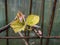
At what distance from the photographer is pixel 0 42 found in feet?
3.92

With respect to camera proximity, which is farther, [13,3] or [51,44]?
[51,44]

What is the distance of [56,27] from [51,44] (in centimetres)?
13

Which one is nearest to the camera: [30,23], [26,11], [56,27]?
[30,23]

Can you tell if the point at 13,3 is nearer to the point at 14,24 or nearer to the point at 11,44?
the point at 11,44

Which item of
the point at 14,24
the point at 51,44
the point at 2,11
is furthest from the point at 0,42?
the point at 14,24

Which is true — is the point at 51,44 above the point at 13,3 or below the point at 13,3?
below

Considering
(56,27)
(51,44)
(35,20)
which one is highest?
(35,20)

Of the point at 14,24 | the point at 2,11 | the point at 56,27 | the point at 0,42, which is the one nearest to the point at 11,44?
the point at 0,42

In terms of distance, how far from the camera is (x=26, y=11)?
1122 millimetres

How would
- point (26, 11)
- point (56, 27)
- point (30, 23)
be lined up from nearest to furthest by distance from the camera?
point (30, 23) → point (26, 11) → point (56, 27)

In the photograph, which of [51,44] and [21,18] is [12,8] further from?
[21,18]

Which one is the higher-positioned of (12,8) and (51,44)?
(12,8)

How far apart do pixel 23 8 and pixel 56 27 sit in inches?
10.5

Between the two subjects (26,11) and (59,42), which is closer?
(26,11)
